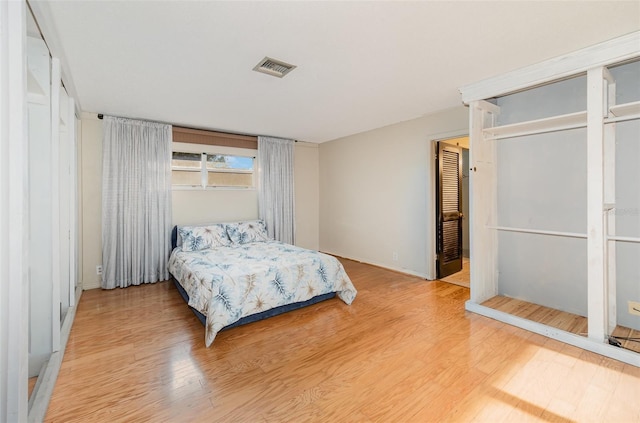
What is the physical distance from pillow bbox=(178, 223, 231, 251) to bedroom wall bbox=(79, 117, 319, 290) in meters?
0.46

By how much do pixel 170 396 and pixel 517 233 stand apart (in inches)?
141

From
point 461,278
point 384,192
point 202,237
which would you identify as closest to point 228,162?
point 202,237

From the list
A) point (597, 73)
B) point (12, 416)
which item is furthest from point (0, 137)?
point (597, 73)

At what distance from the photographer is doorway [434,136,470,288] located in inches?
161

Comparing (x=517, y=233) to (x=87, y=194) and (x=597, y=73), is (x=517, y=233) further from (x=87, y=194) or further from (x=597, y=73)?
(x=87, y=194)

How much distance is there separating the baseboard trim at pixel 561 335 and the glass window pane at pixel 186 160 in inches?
169

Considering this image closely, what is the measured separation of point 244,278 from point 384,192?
113 inches

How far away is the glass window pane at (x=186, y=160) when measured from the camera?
14.8 feet

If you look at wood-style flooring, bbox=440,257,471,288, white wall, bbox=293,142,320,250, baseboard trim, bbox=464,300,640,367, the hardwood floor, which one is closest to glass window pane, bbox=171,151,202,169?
white wall, bbox=293,142,320,250

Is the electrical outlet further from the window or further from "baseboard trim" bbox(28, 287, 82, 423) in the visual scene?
the window

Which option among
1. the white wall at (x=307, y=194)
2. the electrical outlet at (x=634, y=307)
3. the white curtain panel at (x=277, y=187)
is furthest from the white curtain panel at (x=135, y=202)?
the electrical outlet at (x=634, y=307)

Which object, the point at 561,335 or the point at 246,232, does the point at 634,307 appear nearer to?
the point at 561,335

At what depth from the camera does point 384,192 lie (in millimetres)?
4770

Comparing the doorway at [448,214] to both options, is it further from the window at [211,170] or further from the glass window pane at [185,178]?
the glass window pane at [185,178]
